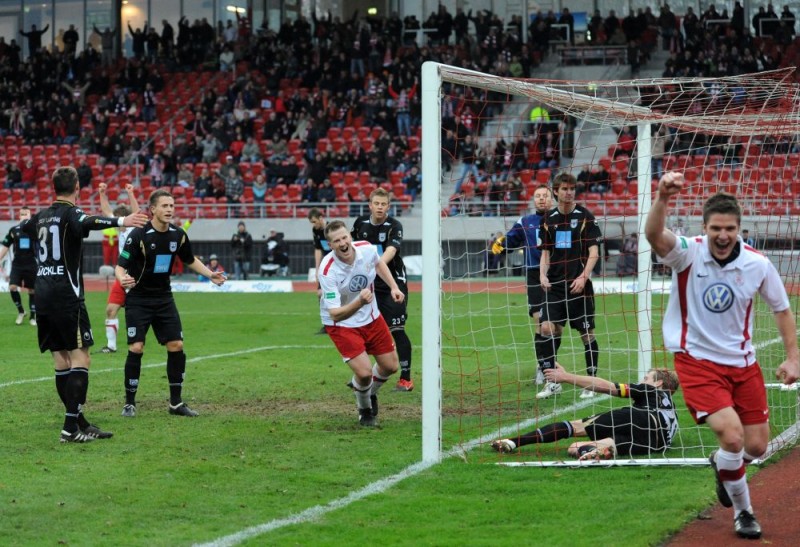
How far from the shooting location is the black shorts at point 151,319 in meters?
10.0

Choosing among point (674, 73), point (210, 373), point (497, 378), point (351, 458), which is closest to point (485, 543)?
point (351, 458)

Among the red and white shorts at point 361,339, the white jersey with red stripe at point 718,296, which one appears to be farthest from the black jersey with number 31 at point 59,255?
the white jersey with red stripe at point 718,296

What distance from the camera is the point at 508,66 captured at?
36750 millimetres

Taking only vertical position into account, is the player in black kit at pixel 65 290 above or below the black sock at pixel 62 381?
above

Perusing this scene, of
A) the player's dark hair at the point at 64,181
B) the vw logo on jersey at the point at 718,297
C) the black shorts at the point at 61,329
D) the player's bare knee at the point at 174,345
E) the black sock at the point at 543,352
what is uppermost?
the player's dark hair at the point at 64,181

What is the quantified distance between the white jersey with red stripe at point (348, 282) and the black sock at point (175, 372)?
1.56 meters

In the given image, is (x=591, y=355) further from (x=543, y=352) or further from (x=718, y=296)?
(x=718, y=296)

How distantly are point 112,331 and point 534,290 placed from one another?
21.3 feet

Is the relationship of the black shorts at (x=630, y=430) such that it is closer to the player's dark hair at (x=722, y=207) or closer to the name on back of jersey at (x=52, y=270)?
the player's dark hair at (x=722, y=207)

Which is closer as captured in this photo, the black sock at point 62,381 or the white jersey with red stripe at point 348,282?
the black sock at point 62,381

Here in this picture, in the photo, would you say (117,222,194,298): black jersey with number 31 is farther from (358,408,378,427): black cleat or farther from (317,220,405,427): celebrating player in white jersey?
(358,408,378,427): black cleat

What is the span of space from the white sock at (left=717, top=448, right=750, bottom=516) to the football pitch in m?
0.20

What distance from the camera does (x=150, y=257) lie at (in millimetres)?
10016

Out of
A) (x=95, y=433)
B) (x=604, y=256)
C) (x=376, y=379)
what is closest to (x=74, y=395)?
(x=95, y=433)
